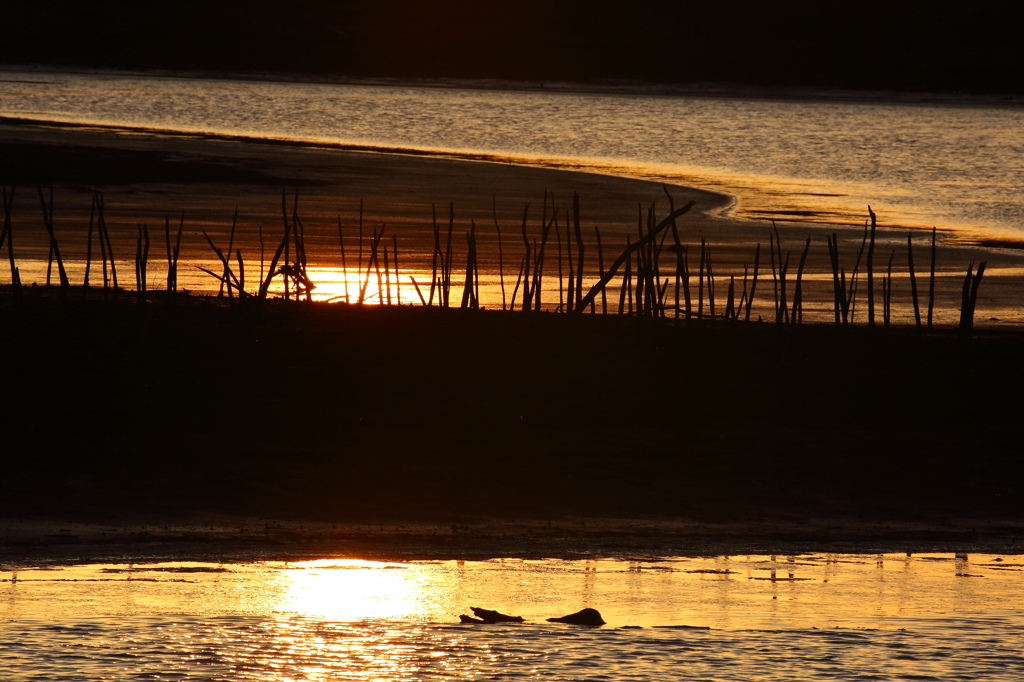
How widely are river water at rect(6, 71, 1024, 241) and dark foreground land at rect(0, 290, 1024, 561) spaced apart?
904cm

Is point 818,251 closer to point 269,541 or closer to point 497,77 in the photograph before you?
point 269,541

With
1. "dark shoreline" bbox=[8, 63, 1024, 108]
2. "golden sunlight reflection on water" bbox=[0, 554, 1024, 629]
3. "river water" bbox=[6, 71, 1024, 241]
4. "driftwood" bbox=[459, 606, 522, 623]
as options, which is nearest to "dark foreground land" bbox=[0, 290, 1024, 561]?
"golden sunlight reflection on water" bbox=[0, 554, 1024, 629]

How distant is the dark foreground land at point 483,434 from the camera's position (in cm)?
610

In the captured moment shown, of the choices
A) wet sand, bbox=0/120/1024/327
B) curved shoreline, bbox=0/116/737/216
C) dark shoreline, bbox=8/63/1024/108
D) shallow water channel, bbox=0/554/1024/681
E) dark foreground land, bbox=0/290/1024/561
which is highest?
dark shoreline, bbox=8/63/1024/108

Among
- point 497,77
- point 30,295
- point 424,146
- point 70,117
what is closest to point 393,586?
point 30,295

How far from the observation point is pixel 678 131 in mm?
35312

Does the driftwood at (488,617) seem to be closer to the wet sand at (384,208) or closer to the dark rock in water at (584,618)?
the dark rock in water at (584,618)

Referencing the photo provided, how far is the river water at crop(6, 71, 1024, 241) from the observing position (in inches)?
842

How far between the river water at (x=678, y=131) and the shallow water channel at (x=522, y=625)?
12.1 metres

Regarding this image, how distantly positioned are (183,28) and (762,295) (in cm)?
5581

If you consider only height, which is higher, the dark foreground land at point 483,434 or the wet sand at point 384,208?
A: the wet sand at point 384,208

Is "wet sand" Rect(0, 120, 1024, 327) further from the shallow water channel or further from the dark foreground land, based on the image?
the shallow water channel

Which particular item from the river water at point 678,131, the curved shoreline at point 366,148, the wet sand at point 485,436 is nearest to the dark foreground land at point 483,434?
the wet sand at point 485,436

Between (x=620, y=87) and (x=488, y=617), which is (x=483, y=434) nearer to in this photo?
(x=488, y=617)
